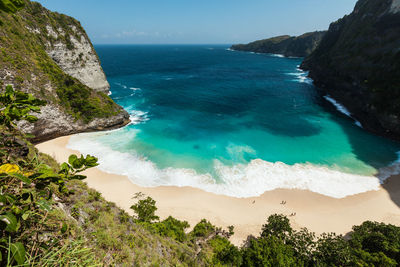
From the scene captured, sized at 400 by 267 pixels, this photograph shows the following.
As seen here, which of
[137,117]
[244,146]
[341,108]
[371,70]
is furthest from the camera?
[341,108]

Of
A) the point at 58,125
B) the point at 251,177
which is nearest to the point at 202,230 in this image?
the point at 251,177

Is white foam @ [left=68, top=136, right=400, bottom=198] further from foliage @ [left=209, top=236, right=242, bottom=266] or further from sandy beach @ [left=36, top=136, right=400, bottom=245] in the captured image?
foliage @ [left=209, top=236, right=242, bottom=266]

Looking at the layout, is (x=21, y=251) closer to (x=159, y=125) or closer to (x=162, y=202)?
(x=162, y=202)

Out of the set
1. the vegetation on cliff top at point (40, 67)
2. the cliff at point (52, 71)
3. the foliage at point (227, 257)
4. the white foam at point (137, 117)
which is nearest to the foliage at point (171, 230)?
the foliage at point (227, 257)

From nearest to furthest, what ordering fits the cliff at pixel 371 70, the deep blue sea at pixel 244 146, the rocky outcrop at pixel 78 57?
the deep blue sea at pixel 244 146 < the cliff at pixel 371 70 < the rocky outcrop at pixel 78 57

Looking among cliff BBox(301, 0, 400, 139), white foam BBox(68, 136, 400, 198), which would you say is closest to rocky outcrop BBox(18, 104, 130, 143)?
white foam BBox(68, 136, 400, 198)

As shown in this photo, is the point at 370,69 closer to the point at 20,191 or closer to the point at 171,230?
the point at 171,230

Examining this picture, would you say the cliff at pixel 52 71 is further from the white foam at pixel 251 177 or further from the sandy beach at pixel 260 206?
the sandy beach at pixel 260 206
